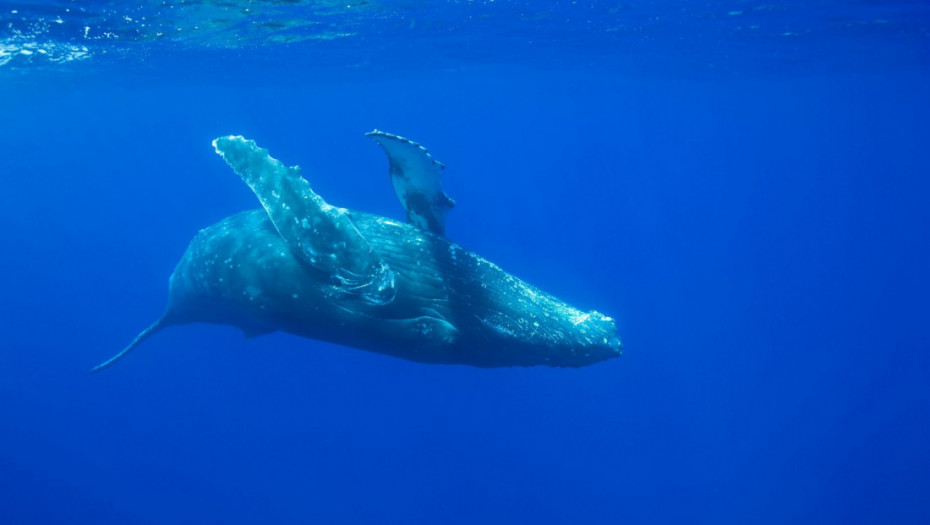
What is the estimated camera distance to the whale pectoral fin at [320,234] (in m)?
5.16

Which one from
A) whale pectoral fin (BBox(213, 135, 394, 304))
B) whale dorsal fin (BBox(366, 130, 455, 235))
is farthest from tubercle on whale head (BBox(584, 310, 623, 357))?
whale pectoral fin (BBox(213, 135, 394, 304))

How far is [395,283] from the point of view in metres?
5.52

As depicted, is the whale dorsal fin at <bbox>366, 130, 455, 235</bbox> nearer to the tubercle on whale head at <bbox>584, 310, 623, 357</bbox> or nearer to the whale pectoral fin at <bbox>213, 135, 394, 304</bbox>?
the whale pectoral fin at <bbox>213, 135, 394, 304</bbox>

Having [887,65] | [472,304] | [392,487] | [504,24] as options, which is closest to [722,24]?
[504,24]

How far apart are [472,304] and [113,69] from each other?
3548 centimetres

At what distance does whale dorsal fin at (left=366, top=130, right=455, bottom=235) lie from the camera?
5609mm

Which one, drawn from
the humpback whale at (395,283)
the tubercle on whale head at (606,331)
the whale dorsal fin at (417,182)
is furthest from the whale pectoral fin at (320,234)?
the tubercle on whale head at (606,331)

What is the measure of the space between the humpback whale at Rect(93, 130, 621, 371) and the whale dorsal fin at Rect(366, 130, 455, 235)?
1 centimetres

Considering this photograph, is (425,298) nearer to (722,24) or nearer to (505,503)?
(722,24)

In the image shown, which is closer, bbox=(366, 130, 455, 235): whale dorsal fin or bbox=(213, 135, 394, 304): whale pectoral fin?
bbox=(213, 135, 394, 304): whale pectoral fin

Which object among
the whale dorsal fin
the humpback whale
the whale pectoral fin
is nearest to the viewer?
the whale pectoral fin

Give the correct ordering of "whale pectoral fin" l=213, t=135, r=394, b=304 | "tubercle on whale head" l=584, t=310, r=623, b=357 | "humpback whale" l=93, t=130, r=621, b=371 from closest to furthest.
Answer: "whale pectoral fin" l=213, t=135, r=394, b=304
"humpback whale" l=93, t=130, r=621, b=371
"tubercle on whale head" l=584, t=310, r=623, b=357

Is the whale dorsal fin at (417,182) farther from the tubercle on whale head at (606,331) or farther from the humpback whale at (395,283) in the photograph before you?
the tubercle on whale head at (606,331)

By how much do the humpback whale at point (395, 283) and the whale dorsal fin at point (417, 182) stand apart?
11mm
